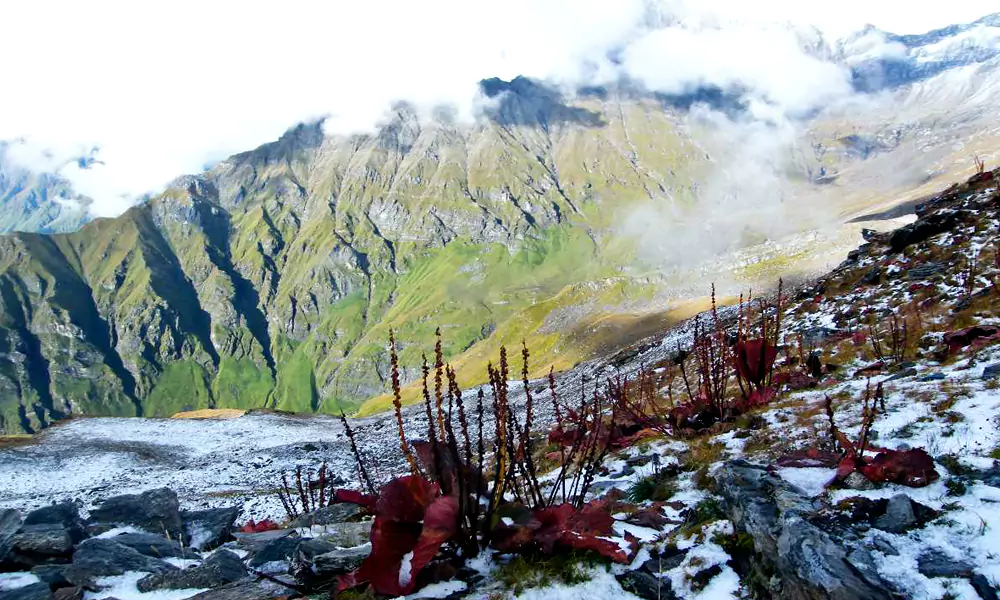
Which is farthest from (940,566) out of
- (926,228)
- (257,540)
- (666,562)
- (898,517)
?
(926,228)

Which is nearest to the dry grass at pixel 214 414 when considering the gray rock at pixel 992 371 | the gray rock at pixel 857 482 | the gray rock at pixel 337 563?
the gray rock at pixel 337 563

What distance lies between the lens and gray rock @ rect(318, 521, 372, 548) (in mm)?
4883

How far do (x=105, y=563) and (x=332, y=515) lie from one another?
2295mm

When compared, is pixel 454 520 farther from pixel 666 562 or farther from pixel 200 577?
pixel 200 577

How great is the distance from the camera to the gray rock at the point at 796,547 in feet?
8.71

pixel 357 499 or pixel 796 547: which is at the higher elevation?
pixel 357 499

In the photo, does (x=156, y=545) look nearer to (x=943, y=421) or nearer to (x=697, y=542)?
(x=697, y=542)

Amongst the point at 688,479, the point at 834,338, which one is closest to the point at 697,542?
the point at 688,479

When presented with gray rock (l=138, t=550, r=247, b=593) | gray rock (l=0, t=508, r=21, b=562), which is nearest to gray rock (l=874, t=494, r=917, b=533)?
gray rock (l=138, t=550, r=247, b=593)

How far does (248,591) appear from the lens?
3.64 meters

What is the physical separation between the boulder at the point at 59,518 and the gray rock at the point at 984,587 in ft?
24.4

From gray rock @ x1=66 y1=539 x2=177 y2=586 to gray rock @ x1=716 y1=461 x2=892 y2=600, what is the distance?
14.6ft

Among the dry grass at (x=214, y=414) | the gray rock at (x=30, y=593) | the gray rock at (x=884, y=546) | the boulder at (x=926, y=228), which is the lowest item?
the dry grass at (x=214, y=414)

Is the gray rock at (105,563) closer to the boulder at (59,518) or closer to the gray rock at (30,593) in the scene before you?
the gray rock at (30,593)
